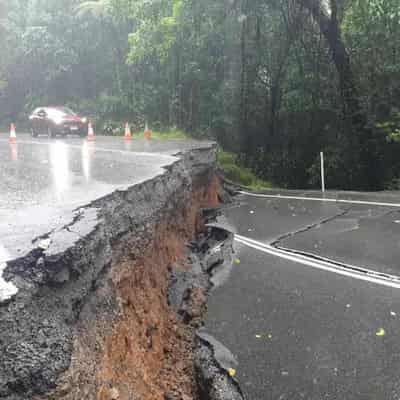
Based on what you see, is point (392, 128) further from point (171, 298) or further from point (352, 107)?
point (171, 298)

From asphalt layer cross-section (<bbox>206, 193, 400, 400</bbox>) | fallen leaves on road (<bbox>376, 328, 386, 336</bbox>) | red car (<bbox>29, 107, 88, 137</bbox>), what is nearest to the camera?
asphalt layer cross-section (<bbox>206, 193, 400, 400</bbox>)

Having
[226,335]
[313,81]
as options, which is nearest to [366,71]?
[313,81]

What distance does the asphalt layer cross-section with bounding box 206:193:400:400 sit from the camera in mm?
4367

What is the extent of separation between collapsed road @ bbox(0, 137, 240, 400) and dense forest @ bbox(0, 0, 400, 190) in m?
10.4

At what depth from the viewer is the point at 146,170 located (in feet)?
26.3

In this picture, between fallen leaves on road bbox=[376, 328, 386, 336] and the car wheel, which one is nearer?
fallen leaves on road bbox=[376, 328, 386, 336]

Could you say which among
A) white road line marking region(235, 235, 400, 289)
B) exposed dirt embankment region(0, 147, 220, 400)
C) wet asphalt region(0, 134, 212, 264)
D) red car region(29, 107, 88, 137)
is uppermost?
red car region(29, 107, 88, 137)

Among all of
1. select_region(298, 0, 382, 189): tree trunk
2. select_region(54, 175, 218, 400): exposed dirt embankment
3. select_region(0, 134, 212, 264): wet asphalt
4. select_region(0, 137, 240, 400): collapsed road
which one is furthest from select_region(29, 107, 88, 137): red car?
select_region(54, 175, 218, 400): exposed dirt embankment

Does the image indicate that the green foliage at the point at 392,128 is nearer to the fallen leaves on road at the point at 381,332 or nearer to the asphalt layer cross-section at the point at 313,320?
the asphalt layer cross-section at the point at 313,320

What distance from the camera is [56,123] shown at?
2342 centimetres

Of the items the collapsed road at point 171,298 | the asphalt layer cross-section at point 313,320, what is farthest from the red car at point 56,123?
the asphalt layer cross-section at point 313,320

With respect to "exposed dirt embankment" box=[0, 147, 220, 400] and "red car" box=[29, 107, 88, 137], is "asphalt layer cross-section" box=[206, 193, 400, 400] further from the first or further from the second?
"red car" box=[29, 107, 88, 137]

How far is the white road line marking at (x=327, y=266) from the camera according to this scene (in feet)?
21.0

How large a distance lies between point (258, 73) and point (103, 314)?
18583mm
